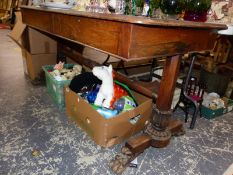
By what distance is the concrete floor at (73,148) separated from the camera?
108cm

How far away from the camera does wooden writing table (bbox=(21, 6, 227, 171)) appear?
0.71 meters

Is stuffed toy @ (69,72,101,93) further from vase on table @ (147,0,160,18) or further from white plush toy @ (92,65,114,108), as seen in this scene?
vase on table @ (147,0,160,18)

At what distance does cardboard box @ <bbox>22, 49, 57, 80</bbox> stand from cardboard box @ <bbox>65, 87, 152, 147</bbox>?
78 cm

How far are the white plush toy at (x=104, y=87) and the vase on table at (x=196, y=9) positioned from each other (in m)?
0.61

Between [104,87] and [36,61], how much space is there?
1.09 m

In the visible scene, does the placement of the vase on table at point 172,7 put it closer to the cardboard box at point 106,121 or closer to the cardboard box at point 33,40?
the cardboard box at point 106,121

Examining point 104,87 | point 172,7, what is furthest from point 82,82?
point 172,7

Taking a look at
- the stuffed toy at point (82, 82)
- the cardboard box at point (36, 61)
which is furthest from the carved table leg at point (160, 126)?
the cardboard box at point (36, 61)

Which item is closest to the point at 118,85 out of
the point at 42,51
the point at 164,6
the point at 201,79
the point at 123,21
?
the point at 164,6

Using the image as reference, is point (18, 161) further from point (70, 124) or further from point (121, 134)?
point (121, 134)

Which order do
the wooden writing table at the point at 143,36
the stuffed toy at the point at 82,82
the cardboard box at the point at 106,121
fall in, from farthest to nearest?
the stuffed toy at the point at 82,82 < the cardboard box at the point at 106,121 < the wooden writing table at the point at 143,36

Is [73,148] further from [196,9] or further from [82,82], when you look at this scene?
[196,9]

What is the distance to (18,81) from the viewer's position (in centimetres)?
210

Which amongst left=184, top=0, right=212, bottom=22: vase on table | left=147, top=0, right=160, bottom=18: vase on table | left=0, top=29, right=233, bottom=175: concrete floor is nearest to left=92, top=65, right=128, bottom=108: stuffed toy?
left=0, top=29, right=233, bottom=175: concrete floor
